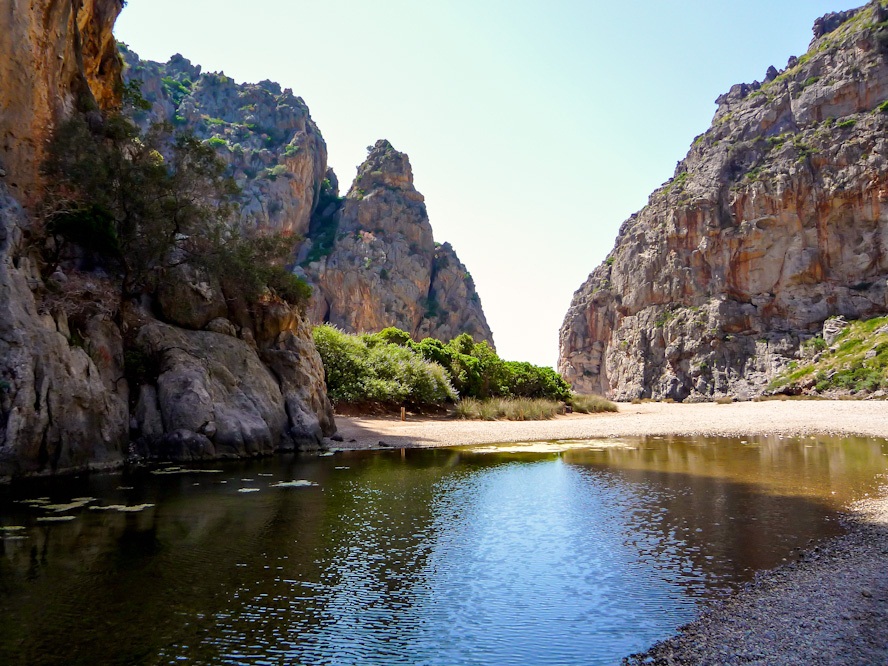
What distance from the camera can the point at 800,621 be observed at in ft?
19.6

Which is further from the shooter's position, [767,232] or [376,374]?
[767,232]

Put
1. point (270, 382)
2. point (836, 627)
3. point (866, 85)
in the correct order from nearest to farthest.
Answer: point (836, 627), point (270, 382), point (866, 85)

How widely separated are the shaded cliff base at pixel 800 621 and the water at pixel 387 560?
0.35 m

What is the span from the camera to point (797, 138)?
8138 cm

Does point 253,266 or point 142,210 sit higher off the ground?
point 142,210

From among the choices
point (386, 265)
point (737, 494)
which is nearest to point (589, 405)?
point (737, 494)

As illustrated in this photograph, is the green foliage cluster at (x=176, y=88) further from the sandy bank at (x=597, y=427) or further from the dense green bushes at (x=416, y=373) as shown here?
the sandy bank at (x=597, y=427)

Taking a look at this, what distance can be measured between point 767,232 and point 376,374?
217 ft

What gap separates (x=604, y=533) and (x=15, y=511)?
10.4 m

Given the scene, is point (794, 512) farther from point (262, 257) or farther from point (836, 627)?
point (262, 257)

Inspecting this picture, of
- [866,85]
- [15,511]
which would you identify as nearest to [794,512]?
[15,511]

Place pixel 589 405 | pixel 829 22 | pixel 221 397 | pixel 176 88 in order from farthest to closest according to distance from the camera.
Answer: pixel 176 88
pixel 829 22
pixel 589 405
pixel 221 397

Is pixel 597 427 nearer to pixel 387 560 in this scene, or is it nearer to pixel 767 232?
pixel 387 560

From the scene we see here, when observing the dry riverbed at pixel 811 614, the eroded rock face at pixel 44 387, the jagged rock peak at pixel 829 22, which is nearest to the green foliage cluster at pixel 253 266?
the eroded rock face at pixel 44 387
